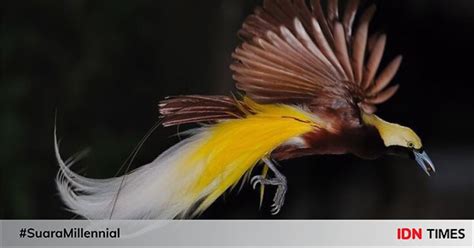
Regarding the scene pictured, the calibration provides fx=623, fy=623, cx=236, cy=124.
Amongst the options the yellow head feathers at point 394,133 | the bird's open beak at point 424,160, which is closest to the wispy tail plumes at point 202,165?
the yellow head feathers at point 394,133

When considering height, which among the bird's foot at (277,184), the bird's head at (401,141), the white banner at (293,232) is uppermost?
the bird's head at (401,141)

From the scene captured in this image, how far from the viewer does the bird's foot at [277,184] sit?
82.5 inches

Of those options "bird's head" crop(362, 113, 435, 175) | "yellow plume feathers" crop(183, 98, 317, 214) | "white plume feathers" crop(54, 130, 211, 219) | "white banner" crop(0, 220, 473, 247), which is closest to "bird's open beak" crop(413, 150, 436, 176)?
"bird's head" crop(362, 113, 435, 175)

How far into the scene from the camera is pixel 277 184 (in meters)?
2.10

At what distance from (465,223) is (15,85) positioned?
159 centimetres

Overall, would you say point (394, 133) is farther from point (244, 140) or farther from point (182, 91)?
point (182, 91)

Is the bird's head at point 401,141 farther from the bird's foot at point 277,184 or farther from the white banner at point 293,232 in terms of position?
the bird's foot at point 277,184

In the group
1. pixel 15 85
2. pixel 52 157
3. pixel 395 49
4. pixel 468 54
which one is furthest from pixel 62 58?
pixel 468 54

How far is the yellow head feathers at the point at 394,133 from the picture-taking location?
81.7 inches

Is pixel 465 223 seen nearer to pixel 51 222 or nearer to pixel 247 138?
pixel 247 138

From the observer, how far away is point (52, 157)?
211cm

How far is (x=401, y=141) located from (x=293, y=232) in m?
0.48

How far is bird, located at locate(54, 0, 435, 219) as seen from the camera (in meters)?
2.08

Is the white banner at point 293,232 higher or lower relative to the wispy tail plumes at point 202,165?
lower
